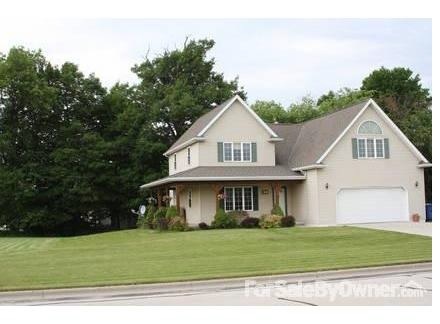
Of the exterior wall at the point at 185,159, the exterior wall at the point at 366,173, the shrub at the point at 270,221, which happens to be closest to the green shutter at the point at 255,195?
the shrub at the point at 270,221

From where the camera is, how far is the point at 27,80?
46.3 metres

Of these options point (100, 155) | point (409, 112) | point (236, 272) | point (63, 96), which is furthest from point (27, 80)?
point (236, 272)

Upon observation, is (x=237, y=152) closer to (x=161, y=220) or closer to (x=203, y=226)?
(x=203, y=226)

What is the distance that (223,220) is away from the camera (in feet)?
105

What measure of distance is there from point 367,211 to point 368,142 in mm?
3840

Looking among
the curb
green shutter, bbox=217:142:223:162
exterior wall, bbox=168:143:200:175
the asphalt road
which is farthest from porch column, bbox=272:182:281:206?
the asphalt road

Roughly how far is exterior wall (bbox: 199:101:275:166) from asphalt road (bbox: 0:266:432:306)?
19.8 m

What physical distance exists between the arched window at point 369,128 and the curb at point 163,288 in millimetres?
18479

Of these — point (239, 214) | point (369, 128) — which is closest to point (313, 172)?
point (369, 128)

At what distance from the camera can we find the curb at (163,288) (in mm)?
13344

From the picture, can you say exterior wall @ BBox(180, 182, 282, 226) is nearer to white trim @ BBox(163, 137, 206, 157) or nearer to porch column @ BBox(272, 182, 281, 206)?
porch column @ BBox(272, 182, 281, 206)
